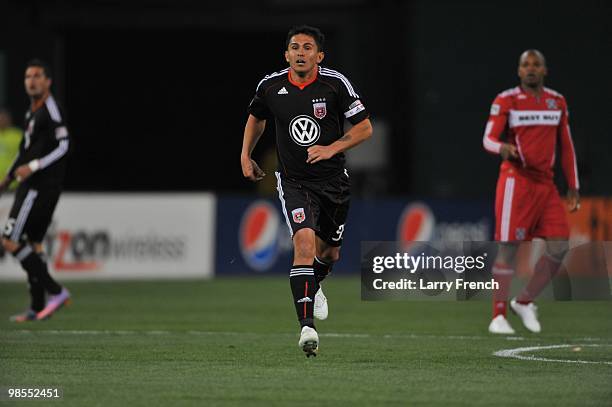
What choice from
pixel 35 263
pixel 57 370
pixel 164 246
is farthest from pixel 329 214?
pixel 164 246

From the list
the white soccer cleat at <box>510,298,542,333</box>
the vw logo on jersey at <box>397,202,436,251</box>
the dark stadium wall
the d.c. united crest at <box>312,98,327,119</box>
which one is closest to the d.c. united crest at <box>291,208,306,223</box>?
the d.c. united crest at <box>312,98,327,119</box>

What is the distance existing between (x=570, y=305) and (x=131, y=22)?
15053mm

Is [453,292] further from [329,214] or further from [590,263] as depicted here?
[590,263]

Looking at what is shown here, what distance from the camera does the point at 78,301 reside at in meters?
15.5

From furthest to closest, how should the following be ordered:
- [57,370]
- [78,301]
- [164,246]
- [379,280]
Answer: [164,246], [78,301], [379,280], [57,370]

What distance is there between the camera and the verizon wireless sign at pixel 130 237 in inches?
772

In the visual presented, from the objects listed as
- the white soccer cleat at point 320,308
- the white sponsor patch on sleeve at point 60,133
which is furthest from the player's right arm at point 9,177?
the white soccer cleat at point 320,308

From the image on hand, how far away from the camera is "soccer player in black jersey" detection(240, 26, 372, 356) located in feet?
29.0

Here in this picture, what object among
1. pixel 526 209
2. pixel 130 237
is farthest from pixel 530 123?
pixel 130 237

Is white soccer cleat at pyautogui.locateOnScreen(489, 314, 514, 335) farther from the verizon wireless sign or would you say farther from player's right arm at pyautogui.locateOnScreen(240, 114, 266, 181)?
the verizon wireless sign

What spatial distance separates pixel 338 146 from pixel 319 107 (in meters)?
0.37

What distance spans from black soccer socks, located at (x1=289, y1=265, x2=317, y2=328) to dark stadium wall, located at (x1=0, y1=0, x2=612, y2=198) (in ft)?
51.7

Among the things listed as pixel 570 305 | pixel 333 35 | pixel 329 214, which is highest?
pixel 333 35

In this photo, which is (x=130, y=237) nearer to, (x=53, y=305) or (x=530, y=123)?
(x=53, y=305)
